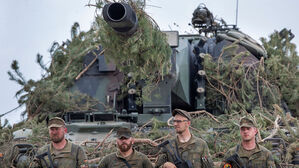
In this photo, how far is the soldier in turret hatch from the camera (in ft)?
19.1

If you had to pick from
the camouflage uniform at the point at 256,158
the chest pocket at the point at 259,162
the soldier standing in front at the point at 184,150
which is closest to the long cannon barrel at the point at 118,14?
the soldier standing in front at the point at 184,150

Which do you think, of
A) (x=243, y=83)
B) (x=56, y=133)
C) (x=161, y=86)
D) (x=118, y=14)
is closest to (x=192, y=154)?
(x=56, y=133)

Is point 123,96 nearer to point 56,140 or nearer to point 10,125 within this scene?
point 10,125

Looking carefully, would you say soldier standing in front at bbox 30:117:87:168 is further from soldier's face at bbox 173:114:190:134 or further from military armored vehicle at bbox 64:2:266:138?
military armored vehicle at bbox 64:2:266:138

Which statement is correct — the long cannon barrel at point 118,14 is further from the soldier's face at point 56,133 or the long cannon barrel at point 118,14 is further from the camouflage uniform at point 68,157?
the camouflage uniform at point 68,157

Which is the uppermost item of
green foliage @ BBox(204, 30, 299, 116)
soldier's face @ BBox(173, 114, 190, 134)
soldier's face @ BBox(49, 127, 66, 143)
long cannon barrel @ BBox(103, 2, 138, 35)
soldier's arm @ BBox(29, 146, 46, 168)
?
long cannon barrel @ BBox(103, 2, 138, 35)

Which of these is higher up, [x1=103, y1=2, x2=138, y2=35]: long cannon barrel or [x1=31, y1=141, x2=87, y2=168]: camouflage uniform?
[x1=103, y1=2, x2=138, y2=35]: long cannon barrel

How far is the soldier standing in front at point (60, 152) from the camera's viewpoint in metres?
6.00

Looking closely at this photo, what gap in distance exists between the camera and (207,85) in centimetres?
1061

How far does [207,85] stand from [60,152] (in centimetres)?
507

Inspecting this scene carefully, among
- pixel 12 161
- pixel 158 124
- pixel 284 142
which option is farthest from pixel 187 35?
pixel 12 161

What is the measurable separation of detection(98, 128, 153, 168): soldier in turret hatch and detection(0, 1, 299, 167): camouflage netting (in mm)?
1175

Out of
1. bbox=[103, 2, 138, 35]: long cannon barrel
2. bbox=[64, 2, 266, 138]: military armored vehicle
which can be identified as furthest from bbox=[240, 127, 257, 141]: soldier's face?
bbox=[64, 2, 266, 138]: military armored vehicle

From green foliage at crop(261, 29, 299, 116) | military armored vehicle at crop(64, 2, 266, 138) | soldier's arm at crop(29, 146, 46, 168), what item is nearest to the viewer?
soldier's arm at crop(29, 146, 46, 168)
